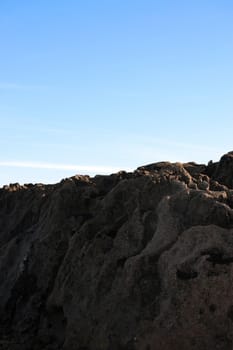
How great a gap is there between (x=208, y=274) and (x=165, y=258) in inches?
85.9

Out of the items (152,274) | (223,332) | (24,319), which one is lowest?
(24,319)

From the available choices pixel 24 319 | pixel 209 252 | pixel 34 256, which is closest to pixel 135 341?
pixel 209 252

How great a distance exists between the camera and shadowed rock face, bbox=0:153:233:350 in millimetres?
18484

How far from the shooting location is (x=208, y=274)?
1862cm

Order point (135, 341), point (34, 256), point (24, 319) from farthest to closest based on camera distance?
1. point (34, 256)
2. point (24, 319)
3. point (135, 341)

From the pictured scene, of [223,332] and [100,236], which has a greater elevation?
[100,236]

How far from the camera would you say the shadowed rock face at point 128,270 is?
728 inches

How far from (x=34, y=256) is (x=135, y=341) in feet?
34.8

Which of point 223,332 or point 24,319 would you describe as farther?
point 24,319

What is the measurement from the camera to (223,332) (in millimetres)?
Answer: 17812

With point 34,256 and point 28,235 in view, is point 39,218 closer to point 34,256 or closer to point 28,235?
point 28,235

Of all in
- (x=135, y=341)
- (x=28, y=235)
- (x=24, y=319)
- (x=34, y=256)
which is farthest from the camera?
(x=28, y=235)

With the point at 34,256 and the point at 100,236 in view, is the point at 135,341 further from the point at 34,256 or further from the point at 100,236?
the point at 34,256

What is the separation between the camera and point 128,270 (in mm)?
21141
